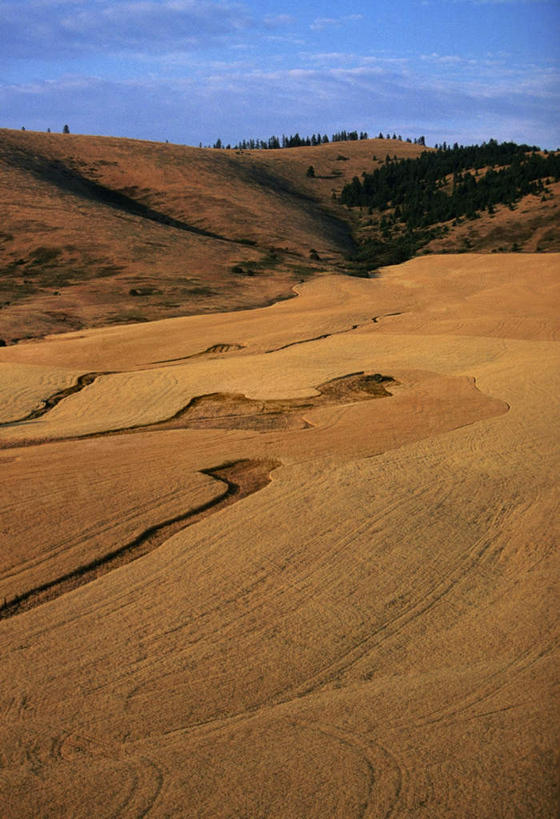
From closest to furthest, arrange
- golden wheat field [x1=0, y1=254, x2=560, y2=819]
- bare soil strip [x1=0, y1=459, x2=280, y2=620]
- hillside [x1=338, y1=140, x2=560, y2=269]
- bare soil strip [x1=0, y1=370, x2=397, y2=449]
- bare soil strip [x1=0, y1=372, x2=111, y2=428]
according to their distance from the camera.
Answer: golden wheat field [x1=0, y1=254, x2=560, y2=819] → bare soil strip [x1=0, y1=459, x2=280, y2=620] → bare soil strip [x1=0, y1=370, x2=397, y2=449] → bare soil strip [x1=0, y1=372, x2=111, y2=428] → hillside [x1=338, y1=140, x2=560, y2=269]

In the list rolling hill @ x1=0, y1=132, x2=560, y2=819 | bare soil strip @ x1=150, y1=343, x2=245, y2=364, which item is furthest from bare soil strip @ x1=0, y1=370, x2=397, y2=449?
bare soil strip @ x1=150, y1=343, x2=245, y2=364

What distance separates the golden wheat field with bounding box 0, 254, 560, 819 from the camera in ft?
14.2

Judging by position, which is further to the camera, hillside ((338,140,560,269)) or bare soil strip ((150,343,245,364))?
hillside ((338,140,560,269))

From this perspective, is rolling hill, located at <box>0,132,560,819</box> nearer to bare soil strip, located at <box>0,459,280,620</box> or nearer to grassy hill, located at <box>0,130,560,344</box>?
bare soil strip, located at <box>0,459,280,620</box>

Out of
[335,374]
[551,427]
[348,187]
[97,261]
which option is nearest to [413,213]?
[348,187]

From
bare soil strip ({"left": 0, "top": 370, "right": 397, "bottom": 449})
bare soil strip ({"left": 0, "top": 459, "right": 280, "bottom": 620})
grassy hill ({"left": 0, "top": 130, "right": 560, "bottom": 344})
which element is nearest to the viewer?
bare soil strip ({"left": 0, "top": 459, "right": 280, "bottom": 620})

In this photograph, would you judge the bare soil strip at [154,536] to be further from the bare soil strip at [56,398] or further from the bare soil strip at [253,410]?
the bare soil strip at [56,398]

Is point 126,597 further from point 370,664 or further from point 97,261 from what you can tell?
point 97,261

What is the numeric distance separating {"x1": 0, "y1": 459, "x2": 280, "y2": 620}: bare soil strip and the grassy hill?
16.7 m

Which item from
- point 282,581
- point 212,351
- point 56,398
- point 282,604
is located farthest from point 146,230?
point 282,604

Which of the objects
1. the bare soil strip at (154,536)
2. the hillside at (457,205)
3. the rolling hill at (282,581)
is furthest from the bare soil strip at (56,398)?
the hillside at (457,205)

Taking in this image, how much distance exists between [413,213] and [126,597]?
5980 centimetres

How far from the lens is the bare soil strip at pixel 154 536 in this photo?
6.37m

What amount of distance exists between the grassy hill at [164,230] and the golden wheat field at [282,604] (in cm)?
1610
